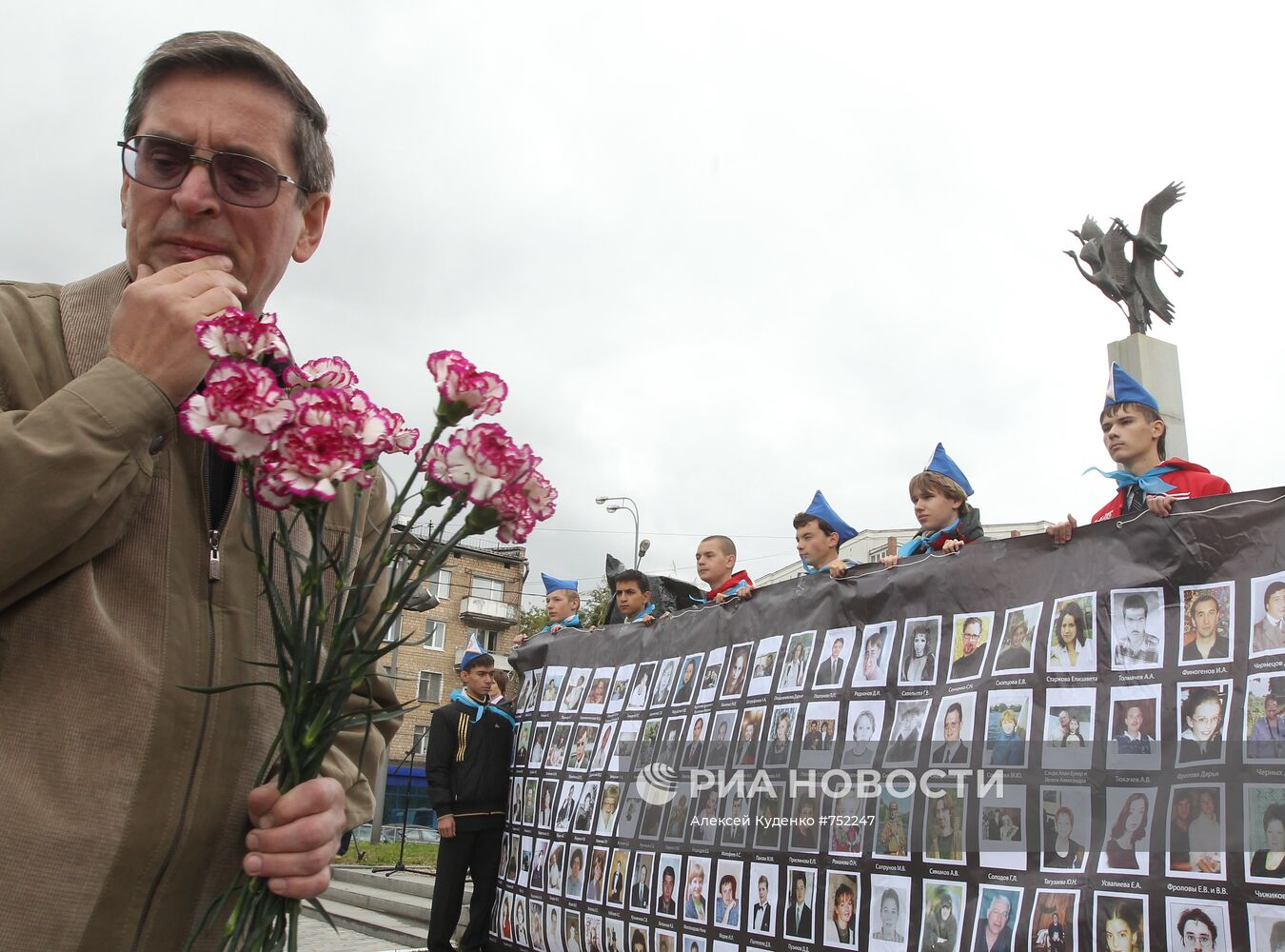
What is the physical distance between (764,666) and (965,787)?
152 centimetres

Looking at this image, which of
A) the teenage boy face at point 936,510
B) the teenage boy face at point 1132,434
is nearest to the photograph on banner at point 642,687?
the teenage boy face at point 936,510

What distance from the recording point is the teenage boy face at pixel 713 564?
7.26 meters

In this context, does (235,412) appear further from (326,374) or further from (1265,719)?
(1265,719)

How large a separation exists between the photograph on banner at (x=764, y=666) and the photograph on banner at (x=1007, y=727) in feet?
4.66

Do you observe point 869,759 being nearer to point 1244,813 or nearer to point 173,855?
point 1244,813

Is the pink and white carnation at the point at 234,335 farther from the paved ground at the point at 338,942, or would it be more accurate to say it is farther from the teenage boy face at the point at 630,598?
the paved ground at the point at 338,942

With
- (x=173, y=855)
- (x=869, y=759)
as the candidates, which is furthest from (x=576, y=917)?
Result: (x=173, y=855)

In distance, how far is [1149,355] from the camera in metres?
11.1

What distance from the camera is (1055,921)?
3.52 metres

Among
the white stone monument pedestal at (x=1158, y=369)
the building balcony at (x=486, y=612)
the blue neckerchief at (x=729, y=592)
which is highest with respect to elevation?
the building balcony at (x=486, y=612)

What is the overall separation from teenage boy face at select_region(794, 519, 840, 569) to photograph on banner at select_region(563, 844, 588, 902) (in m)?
2.38

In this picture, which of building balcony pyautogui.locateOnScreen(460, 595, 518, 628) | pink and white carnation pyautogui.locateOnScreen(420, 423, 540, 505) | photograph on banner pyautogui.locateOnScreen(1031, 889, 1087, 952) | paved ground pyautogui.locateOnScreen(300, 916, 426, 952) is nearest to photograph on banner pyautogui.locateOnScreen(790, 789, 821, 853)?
photograph on banner pyautogui.locateOnScreen(1031, 889, 1087, 952)

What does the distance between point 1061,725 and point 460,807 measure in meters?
4.87

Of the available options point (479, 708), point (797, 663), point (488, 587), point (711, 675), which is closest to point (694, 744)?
point (711, 675)
